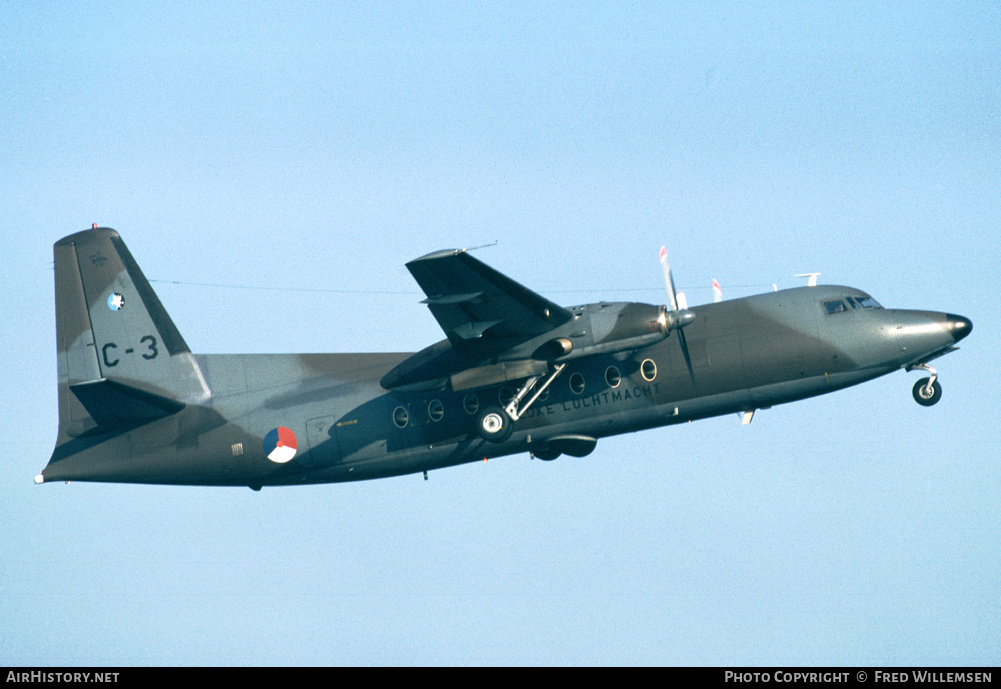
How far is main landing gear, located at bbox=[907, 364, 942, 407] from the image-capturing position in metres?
24.1

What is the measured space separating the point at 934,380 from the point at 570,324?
815cm

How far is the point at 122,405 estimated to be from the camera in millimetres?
25250

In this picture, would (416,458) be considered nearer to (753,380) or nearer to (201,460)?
(201,460)

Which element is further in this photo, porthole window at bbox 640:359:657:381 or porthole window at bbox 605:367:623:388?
porthole window at bbox 605:367:623:388

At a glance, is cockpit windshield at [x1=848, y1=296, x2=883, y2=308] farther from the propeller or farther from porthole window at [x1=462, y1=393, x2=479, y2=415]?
porthole window at [x1=462, y1=393, x2=479, y2=415]

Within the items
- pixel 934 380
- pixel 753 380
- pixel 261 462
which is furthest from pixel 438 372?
pixel 934 380

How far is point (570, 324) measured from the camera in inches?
899

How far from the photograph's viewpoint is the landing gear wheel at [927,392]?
24.2 meters

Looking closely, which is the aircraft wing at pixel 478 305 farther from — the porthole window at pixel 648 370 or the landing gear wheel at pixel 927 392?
the landing gear wheel at pixel 927 392

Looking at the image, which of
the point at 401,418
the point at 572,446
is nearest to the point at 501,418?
the point at 572,446

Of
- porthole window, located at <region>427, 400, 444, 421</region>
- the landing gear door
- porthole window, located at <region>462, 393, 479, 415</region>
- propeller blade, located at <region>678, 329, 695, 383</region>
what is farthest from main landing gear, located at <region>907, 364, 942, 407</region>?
the landing gear door

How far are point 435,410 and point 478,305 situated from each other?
3.18 m

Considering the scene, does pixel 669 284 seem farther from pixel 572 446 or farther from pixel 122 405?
pixel 122 405
